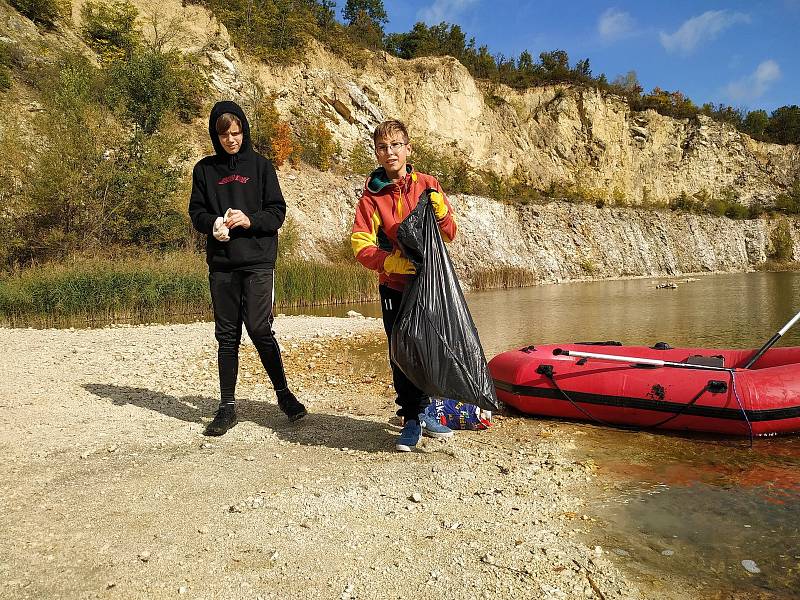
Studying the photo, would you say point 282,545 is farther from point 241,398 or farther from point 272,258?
point 241,398

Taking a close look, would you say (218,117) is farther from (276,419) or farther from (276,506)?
(276,506)

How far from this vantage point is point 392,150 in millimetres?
3451

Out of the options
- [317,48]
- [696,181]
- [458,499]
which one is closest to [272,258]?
[458,499]

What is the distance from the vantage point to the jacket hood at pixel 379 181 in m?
3.55

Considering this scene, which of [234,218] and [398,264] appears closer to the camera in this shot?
[398,264]

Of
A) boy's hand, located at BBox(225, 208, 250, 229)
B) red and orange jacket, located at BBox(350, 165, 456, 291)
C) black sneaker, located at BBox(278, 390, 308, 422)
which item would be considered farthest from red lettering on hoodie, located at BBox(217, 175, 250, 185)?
black sneaker, located at BBox(278, 390, 308, 422)

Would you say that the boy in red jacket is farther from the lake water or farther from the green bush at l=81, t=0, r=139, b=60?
the green bush at l=81, t=0, r=139, b=60

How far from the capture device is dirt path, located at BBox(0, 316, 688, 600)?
2.06 metres

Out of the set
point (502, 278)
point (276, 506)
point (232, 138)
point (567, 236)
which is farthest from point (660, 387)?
point (567, 236)

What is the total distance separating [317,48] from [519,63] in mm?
19349

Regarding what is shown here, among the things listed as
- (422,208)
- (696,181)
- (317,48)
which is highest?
(317,48)

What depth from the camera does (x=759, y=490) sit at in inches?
124

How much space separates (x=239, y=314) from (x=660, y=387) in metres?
3.30

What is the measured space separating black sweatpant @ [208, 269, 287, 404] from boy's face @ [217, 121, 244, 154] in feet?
2.85
